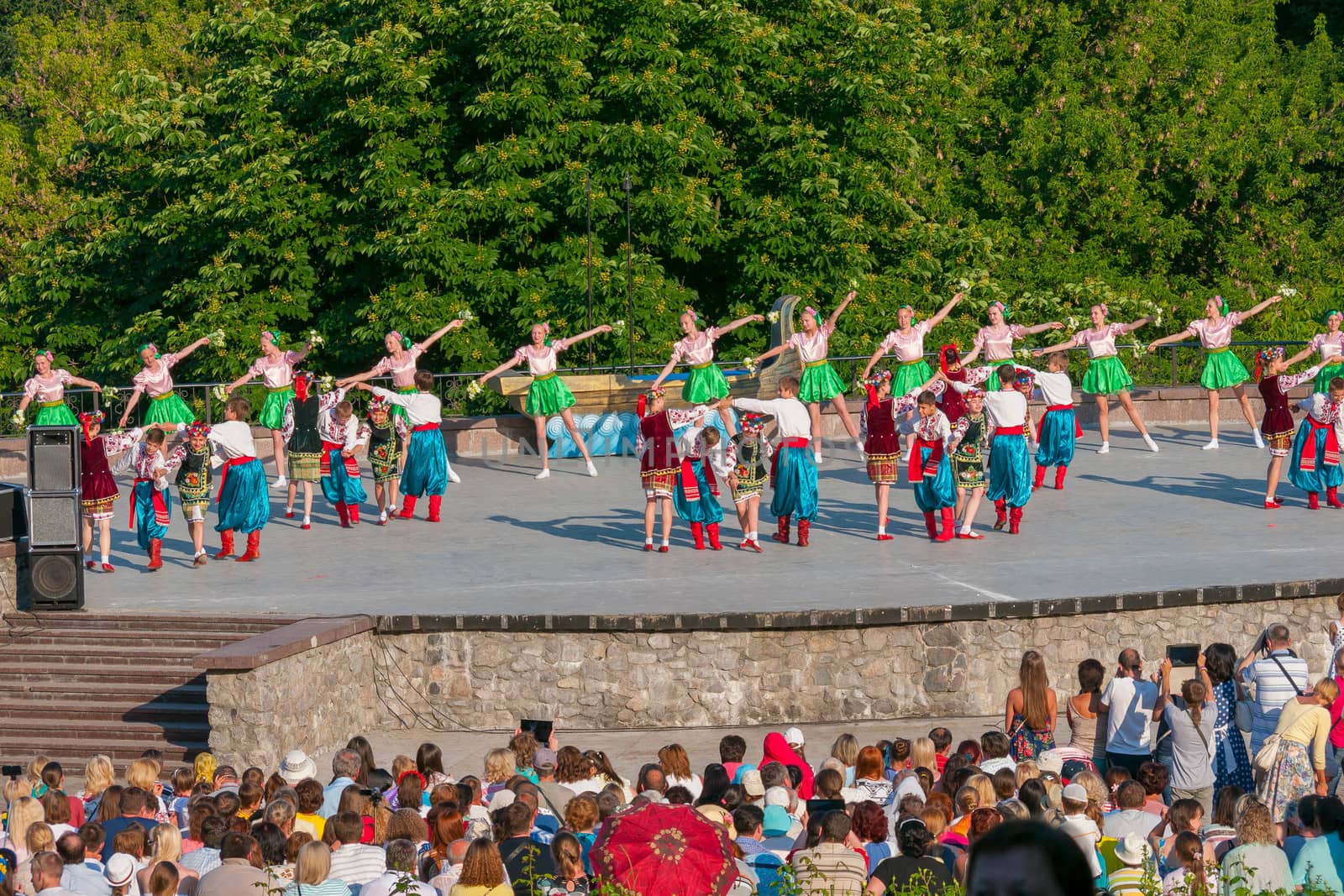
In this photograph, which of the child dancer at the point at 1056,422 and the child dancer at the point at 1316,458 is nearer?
the child dancer at the point at 1316,458

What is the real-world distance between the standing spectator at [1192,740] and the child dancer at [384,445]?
1014 centimetres

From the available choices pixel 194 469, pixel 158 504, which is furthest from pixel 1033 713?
pixel 158 504

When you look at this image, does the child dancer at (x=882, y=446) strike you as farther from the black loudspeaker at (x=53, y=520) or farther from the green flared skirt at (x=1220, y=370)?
the black loudspeaker at (x=53, y=520)

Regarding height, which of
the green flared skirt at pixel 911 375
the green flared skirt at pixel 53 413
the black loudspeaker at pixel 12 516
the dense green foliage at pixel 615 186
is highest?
the dense green foliage at pixel 615 186

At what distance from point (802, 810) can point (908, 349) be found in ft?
37.1

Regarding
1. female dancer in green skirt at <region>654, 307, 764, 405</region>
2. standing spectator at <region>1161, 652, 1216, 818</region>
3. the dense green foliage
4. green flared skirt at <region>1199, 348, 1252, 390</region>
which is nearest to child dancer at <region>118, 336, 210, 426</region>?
female dancer in green skirt at <region>654, 307, 764, 405</region>

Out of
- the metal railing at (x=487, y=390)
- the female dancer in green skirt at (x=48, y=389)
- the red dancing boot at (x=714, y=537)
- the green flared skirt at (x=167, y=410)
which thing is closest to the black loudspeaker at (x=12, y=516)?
the female dancer in green skirt at (x=48, y=389)

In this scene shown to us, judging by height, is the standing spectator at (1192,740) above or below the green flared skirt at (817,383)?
below

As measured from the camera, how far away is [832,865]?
7.71 meters

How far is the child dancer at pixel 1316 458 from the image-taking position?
18.2m

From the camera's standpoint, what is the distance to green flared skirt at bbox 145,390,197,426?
2039 cm

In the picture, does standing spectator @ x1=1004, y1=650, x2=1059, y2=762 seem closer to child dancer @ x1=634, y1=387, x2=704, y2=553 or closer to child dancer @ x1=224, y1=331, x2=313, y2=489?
child dancer @ x1=634, y1=387, x2=704, y2=553

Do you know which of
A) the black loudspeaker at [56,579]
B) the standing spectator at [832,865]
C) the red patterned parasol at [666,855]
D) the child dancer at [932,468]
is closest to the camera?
the red patterned parasol at [666,855]

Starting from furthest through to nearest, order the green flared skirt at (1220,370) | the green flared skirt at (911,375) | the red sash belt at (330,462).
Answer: the green flared skirt at (1220,370) → the green flared skirt at (911,375) → the red sash belt at (330,462)
